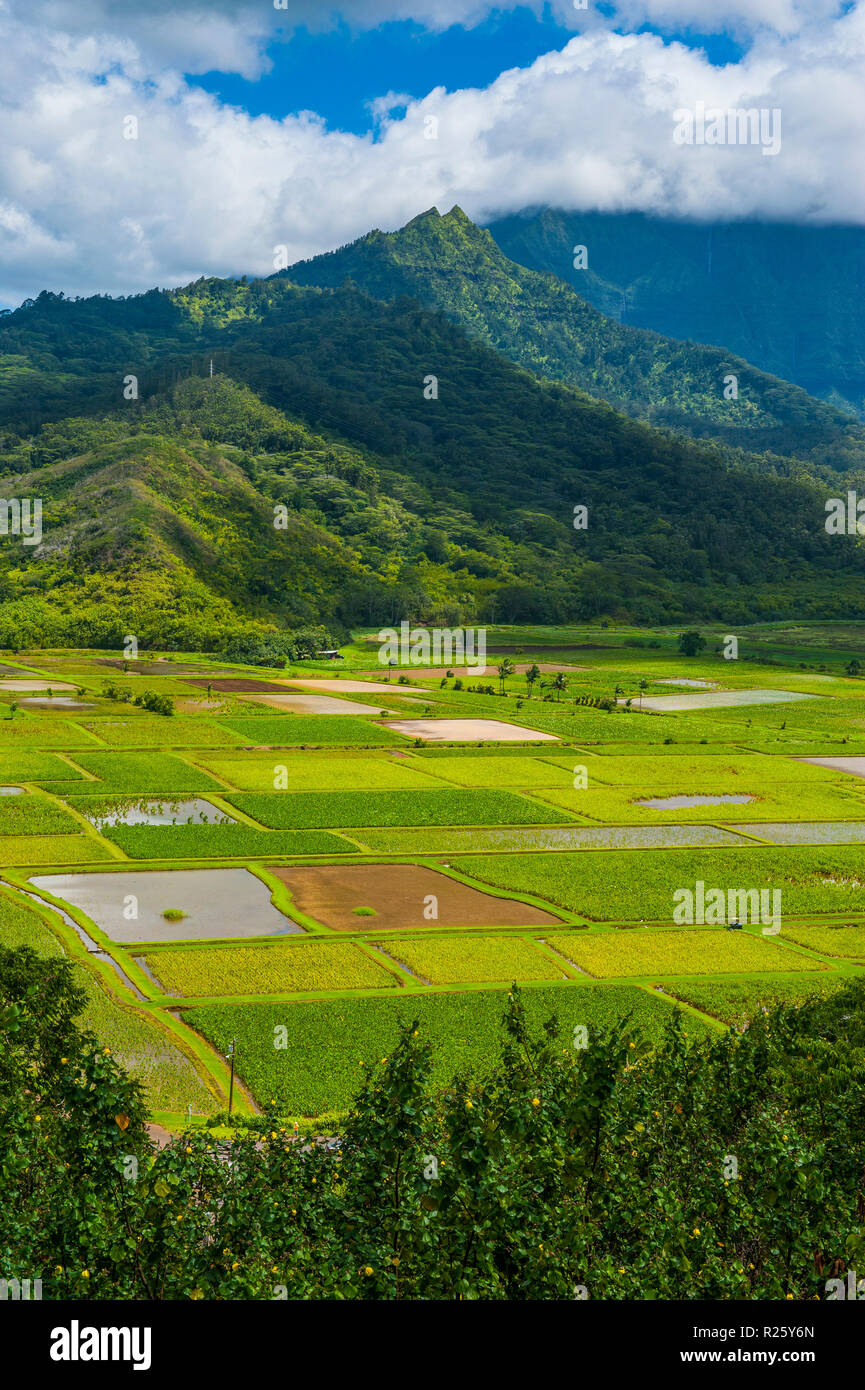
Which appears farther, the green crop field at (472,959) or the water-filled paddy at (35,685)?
the water-filled paddy at (35,685)

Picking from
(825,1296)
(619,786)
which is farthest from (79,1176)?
(619,786)

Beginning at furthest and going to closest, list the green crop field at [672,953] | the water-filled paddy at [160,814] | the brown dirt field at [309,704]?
the brown dirt field at [309,704]
the water-filled paddy at [160,814]
the green crop field at [672,953]

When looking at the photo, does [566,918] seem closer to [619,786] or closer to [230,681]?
[619,786]

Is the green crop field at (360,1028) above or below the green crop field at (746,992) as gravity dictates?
above

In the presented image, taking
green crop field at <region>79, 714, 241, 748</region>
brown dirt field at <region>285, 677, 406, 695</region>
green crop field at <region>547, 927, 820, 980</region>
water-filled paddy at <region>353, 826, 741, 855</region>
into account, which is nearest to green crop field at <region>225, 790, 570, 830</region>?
water-filled paddy at <region>353, 826, 741, 855</region>

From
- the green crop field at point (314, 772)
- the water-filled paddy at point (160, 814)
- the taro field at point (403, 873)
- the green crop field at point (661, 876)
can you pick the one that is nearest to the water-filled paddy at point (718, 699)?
the taro field at point (403, 873)

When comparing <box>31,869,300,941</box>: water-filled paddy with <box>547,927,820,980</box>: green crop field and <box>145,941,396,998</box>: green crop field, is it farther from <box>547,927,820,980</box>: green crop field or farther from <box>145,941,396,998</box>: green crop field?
<box>547,927,820,980</box>: green crop field

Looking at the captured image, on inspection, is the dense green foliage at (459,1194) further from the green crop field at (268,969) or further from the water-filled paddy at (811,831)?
the water-filled paddy at (811,831)
